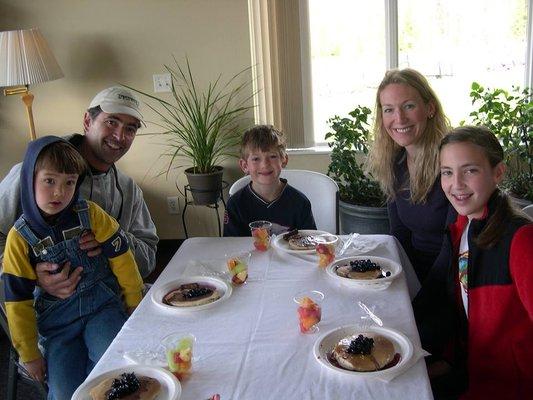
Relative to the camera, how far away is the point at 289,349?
1.25 metres

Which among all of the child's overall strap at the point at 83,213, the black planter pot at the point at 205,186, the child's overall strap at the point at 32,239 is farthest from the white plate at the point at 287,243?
the black planter pot at the point at 205,186

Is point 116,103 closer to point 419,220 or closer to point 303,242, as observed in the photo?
point 303,242

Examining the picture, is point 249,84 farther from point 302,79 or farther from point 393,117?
point 393,117

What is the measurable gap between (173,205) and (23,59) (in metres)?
1.34

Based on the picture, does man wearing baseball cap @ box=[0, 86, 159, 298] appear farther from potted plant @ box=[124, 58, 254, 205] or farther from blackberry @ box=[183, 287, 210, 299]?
potted plant @ box=[124, 58, 254, 205]

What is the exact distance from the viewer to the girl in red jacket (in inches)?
55.9

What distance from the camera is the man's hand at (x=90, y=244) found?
173 centimetres

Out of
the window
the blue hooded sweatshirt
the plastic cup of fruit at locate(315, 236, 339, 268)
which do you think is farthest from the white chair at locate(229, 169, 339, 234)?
the window

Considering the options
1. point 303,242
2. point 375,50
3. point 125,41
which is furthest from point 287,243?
point 125,41

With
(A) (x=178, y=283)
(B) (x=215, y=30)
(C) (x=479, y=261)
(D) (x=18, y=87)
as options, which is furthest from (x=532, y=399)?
(D) (x=18, y=87)

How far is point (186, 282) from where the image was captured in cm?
165

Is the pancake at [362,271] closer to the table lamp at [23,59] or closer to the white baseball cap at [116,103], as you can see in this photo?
the white baseball cap at [116,103]

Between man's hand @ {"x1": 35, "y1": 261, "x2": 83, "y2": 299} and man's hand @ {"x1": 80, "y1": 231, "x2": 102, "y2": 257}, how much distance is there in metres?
0.06

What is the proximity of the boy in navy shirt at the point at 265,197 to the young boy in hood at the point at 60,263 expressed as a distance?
576 mm
